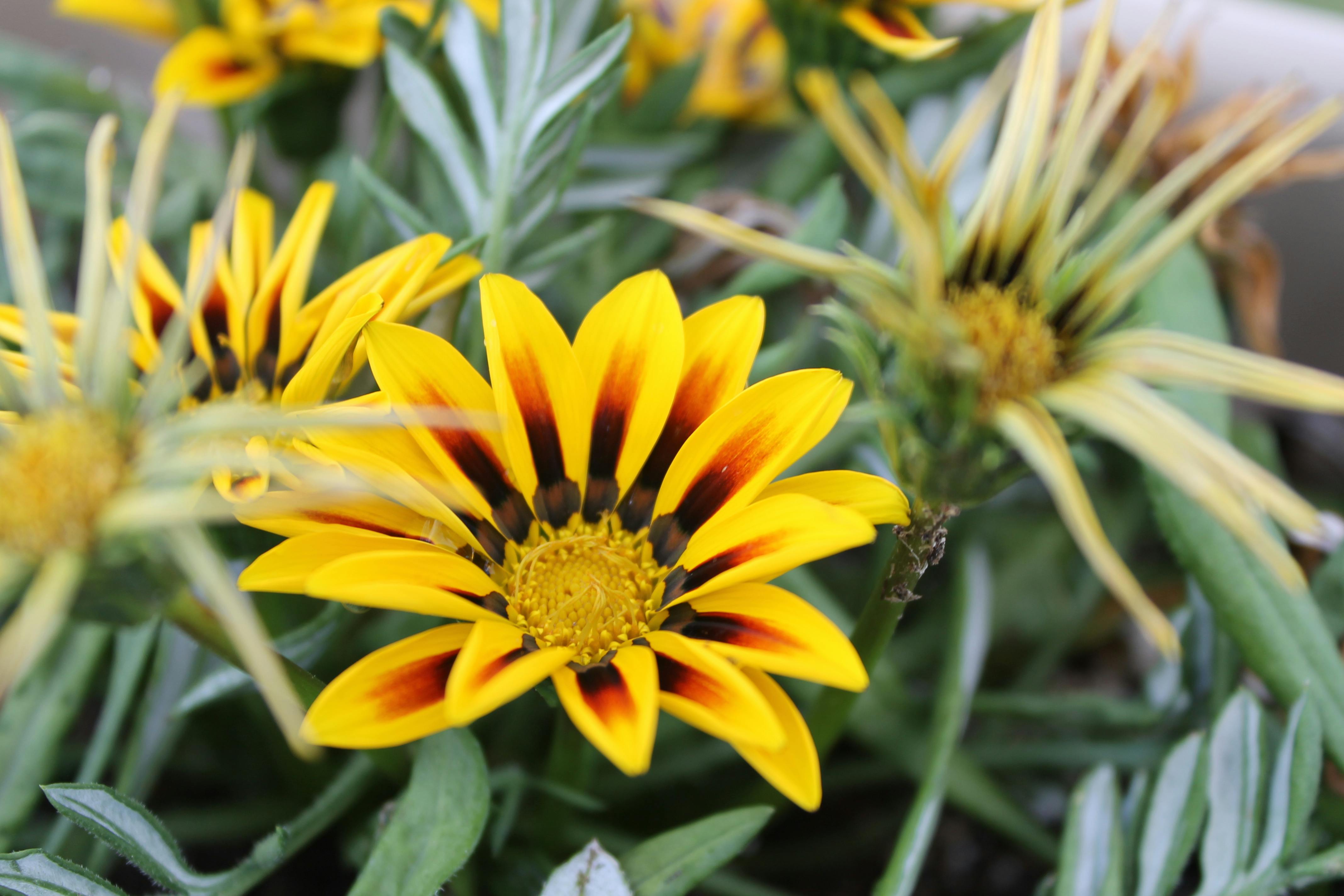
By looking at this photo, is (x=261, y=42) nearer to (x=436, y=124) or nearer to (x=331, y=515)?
(x=436, y=124)

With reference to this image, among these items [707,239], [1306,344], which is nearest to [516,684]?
[707,239]

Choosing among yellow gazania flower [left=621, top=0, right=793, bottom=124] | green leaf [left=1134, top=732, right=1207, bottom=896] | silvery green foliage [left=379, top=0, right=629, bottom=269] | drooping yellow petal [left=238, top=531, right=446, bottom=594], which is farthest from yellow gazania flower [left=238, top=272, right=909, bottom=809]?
yellow gazania flower [left=621, top=0, right=793, bottom=124]

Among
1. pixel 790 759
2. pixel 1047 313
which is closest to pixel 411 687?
pixel 790 759

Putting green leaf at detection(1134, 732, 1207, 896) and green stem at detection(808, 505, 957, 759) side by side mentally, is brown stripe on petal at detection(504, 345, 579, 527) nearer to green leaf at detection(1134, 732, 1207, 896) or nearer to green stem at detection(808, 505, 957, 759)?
green stem at detection(808, 505, 957, 759)

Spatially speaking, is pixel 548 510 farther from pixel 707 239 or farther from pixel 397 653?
pixel 707 239

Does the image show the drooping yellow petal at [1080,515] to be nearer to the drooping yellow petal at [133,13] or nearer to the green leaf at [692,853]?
the green leaf at [692,853]
